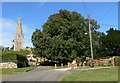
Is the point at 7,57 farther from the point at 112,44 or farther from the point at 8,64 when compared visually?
the point at 112,44

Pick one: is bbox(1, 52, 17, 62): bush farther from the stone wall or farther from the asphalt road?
the asphalt road

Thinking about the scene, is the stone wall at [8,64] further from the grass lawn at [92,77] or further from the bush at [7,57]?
the grass lawn at [92,77]

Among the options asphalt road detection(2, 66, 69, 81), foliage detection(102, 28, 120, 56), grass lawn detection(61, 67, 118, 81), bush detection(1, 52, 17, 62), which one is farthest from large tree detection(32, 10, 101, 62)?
grass lawn detection(61, 67, 118, 81)

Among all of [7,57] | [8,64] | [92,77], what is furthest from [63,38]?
[92,77]

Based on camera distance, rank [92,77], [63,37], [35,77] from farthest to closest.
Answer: [63,37]
[35,77]
[92,77]

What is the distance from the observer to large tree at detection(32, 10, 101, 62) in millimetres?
55781

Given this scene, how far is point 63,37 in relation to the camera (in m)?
56.9

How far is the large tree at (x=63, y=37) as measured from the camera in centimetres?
5578

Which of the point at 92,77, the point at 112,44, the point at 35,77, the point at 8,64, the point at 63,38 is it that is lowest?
the point at 35,77

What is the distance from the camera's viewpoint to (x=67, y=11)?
59.9m

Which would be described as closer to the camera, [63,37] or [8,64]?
[8,64]

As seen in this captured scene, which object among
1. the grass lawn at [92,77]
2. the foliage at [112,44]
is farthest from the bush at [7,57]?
the foliage at [112,44]

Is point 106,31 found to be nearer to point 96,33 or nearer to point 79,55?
point 96,33

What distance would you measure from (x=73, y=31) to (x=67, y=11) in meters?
5.01
